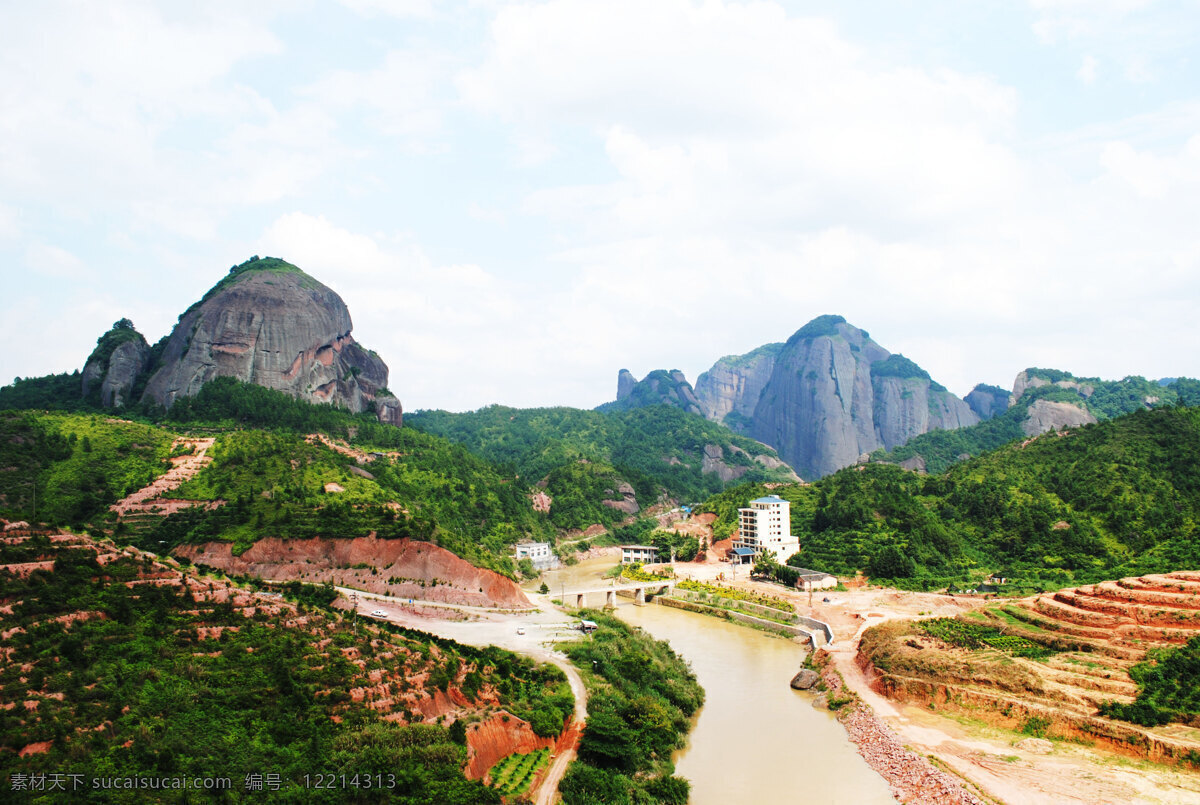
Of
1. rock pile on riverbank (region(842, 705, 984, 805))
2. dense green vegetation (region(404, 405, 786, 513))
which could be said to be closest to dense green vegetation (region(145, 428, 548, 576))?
rock pile on riverbank (region(842, 705, 984, 805))

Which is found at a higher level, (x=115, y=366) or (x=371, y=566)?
(x=115, y=366)

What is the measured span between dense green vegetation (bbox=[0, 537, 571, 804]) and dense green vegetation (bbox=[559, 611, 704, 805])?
3479 mm

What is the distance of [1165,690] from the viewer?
1149 inches

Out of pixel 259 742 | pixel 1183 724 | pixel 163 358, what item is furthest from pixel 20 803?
pixel 163 358

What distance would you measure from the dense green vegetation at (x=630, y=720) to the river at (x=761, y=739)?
4.22 ft

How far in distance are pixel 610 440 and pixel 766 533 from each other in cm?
9531

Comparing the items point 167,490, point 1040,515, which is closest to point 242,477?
point 167,490

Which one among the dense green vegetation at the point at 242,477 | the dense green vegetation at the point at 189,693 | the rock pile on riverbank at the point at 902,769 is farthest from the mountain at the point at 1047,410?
the dense green vegetation at the point at 189,693

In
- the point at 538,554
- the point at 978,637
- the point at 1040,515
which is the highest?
the point at 1040,515

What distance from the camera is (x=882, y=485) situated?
3223 inches

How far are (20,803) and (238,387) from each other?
69.1 metres

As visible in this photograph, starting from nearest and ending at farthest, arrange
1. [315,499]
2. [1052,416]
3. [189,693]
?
[189,693] < [315,499] < [1052,416]

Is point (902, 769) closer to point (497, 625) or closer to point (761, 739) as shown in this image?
point (761, 739)

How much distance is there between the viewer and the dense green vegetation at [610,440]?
14500cm
